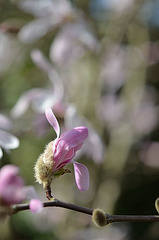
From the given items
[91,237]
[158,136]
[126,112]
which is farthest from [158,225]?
[158,136]

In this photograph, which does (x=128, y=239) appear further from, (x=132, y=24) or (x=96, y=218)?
(x=96, y=218)

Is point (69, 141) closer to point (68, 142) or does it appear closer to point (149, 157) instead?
point (68, 142)

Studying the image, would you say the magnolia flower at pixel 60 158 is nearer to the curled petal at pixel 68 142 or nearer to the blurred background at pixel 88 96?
the curled petal at pixel 68 142

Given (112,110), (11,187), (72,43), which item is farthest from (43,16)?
(11,187)


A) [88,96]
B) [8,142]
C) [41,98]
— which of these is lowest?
[8,142]

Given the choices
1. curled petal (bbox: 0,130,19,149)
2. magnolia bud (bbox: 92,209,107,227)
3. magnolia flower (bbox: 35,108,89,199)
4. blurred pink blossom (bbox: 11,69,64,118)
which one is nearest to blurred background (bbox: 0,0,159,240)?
blurred pink blossom (bbox: 11,69,64,118)

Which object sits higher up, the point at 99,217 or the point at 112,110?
the point at 112,110

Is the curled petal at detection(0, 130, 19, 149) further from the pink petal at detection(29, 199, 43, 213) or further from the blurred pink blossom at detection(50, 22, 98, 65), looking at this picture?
the blurred pink blossom at detection(50, 22, 98, 65)
